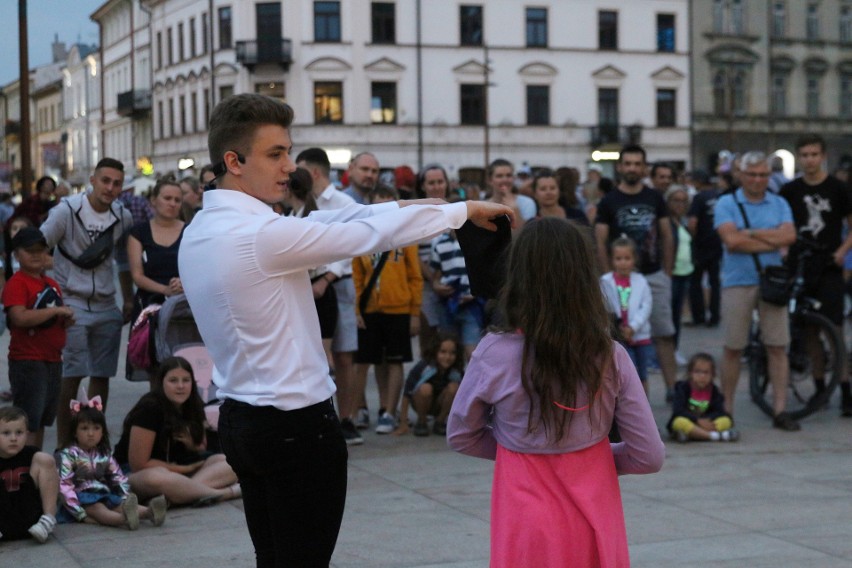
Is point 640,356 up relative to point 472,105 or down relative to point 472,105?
down

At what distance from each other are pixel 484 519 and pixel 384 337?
304 centimetres

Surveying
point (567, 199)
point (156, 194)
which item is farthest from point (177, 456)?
point (567, 199)

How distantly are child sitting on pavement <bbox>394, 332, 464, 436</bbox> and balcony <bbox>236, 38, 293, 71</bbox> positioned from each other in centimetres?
4666


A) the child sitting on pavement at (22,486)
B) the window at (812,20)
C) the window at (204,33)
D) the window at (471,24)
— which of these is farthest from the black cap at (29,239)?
the window at (812,20)

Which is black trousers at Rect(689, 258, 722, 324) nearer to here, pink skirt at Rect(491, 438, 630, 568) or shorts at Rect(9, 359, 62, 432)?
shorts at Rect(9, 359, 62, 432)

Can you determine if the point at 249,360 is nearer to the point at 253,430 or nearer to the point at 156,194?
the point at 253,430

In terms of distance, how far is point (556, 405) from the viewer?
3.89 meters

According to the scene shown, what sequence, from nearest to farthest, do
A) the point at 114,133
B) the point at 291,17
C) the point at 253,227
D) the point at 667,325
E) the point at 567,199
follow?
the point at 253,227 < the point at 667,325 < the point at 567,199 < the point at 291,17 < the point at 114,133

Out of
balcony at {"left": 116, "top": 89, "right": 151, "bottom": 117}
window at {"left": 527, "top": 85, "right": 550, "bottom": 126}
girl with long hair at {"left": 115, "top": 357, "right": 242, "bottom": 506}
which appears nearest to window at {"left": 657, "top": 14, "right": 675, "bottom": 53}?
window at {"left": 527, "top": 85, "right": 550, "bottom": 126}

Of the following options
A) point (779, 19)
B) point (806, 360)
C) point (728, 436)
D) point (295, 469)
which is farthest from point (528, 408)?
point (779, 19)

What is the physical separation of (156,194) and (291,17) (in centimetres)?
4799

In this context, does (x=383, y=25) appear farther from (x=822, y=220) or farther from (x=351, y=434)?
(x=351, y=434)

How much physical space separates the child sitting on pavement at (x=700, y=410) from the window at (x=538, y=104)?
161 ft

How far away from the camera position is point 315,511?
3725 millimetres
